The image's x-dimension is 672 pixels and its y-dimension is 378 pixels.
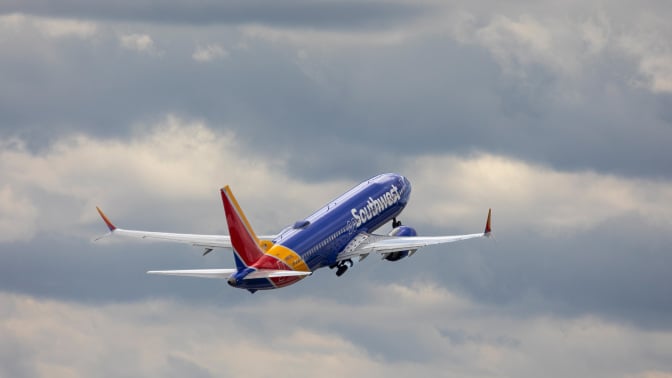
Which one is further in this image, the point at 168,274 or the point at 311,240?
the point at 311,240

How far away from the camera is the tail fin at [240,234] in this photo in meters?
184

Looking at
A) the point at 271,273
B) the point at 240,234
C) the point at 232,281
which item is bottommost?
the point at 232,281

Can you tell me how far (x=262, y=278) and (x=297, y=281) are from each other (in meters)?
6.72

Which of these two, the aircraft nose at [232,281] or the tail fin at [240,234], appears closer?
the tail fin at [240,234]

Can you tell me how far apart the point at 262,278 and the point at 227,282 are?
3502 mm

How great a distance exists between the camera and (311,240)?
197m

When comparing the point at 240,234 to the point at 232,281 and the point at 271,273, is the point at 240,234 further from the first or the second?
the point at 271,273

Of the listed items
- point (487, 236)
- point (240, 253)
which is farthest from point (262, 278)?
point (487, 236)

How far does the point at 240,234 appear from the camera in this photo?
187 metres

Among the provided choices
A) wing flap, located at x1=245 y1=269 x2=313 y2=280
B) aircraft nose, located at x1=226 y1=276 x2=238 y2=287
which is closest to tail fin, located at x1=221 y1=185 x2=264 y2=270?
wing flap, located at x1=245 y1=269 x2=313 y2=280

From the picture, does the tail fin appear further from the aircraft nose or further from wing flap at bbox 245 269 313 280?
the aircraft nose

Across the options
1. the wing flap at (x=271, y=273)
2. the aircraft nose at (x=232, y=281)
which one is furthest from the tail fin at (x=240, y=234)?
the aircraft nose at (x=232, y=281)

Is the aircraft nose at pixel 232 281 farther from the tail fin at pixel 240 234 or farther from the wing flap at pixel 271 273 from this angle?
the tail fin at pixel 240 234

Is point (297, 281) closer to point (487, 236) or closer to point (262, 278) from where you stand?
point (262, 278)
